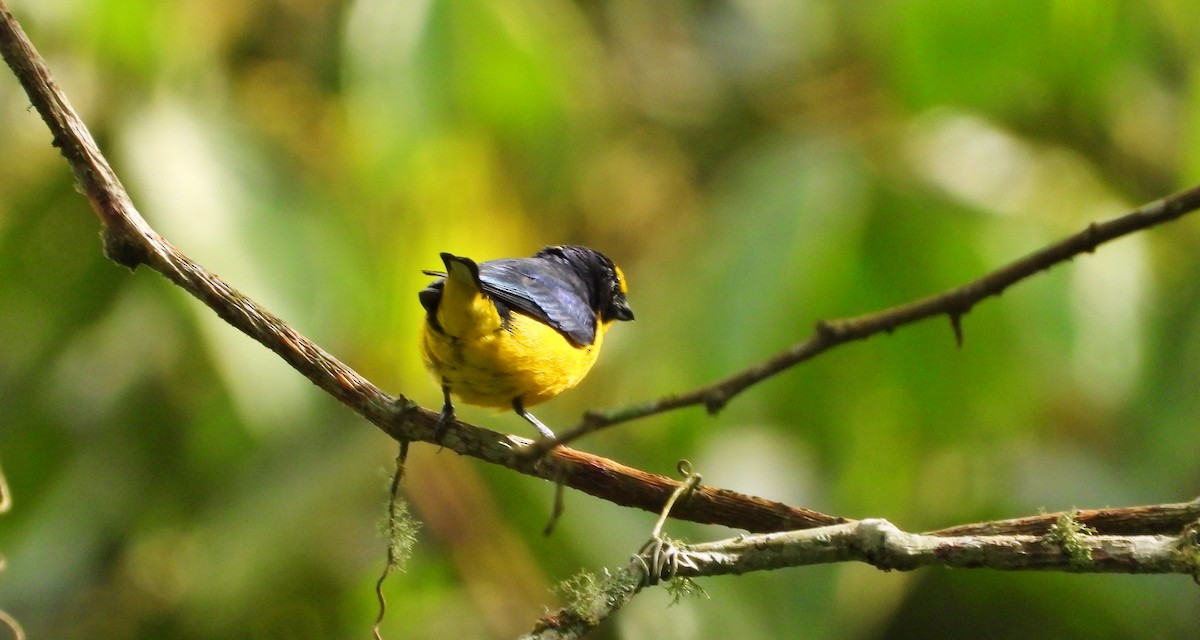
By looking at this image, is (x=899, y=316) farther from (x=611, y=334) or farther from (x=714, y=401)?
(x=611, y=334)

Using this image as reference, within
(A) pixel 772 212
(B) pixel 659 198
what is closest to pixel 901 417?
(A) pixel 772 212

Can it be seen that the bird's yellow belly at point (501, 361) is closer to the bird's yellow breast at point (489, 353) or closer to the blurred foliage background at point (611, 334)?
the bird's yellow breast at point (489, 353)

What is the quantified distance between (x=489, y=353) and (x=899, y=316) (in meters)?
1.86

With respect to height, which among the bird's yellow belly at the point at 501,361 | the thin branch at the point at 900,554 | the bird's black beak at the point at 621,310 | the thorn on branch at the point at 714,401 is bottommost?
the thorn on branch at the point at 714,401

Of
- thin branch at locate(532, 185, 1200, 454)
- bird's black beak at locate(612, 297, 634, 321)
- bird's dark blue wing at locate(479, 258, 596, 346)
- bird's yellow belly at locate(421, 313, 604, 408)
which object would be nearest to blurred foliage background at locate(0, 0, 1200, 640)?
bird's black beak at locate(612, 297, 634, 321)

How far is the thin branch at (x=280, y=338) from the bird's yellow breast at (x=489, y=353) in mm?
618

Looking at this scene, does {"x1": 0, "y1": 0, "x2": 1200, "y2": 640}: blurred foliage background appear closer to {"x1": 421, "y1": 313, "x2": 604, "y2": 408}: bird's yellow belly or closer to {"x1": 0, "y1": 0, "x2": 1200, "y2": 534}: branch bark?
{"x1": 421, "y1": 313, "x2": 604, "y2": 408}: bird's yellow belly

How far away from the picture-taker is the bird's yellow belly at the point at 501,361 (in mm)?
3123

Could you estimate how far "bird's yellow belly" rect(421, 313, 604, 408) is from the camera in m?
3.12

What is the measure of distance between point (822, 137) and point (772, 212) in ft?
3.29

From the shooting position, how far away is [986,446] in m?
4.91

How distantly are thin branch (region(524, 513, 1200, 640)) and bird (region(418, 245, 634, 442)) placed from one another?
0.90 metres

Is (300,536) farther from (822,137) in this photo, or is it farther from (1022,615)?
(1022,615)

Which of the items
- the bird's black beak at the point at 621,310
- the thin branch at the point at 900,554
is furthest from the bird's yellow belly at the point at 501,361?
the thin branch at the point at 900,554
